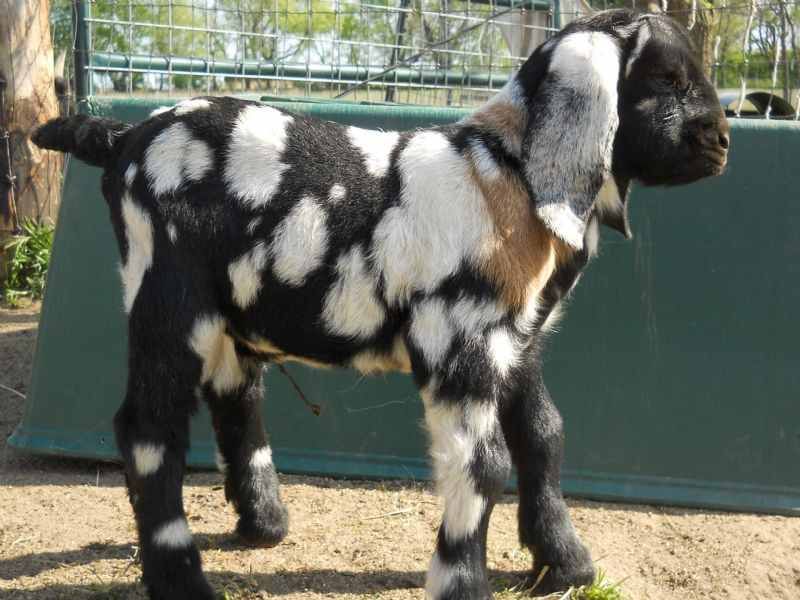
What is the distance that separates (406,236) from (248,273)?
533 millimetres

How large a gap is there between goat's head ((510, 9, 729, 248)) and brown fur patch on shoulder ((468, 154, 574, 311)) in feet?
0.29

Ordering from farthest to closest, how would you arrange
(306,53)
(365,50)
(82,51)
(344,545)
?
(365,50) < (306,53) < (82,51) < (344,545)

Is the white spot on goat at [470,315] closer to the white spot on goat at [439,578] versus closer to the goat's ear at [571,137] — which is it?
the goat's ear at [571,137]

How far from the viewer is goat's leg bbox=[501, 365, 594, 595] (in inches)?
148

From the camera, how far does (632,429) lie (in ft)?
15.3

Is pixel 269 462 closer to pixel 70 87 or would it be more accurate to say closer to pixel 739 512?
pixel 739 512

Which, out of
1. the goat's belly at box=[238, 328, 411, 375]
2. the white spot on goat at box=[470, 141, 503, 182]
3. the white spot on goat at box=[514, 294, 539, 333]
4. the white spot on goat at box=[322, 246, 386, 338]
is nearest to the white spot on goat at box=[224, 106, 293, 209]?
the white spot on goat at box=[322, 246, 386, 338]

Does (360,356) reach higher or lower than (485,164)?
lower

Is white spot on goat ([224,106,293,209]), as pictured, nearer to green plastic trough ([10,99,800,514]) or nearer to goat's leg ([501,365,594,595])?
goat's leg ([501,365,594,595])

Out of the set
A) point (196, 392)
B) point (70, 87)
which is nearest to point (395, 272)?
point (196, 392)

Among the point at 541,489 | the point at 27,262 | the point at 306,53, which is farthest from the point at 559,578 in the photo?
the point at 27,262

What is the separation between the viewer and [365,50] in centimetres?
702

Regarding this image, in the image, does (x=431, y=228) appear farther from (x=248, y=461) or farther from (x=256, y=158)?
(x=248, y=461)

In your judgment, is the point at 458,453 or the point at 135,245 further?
the point at 135,245
